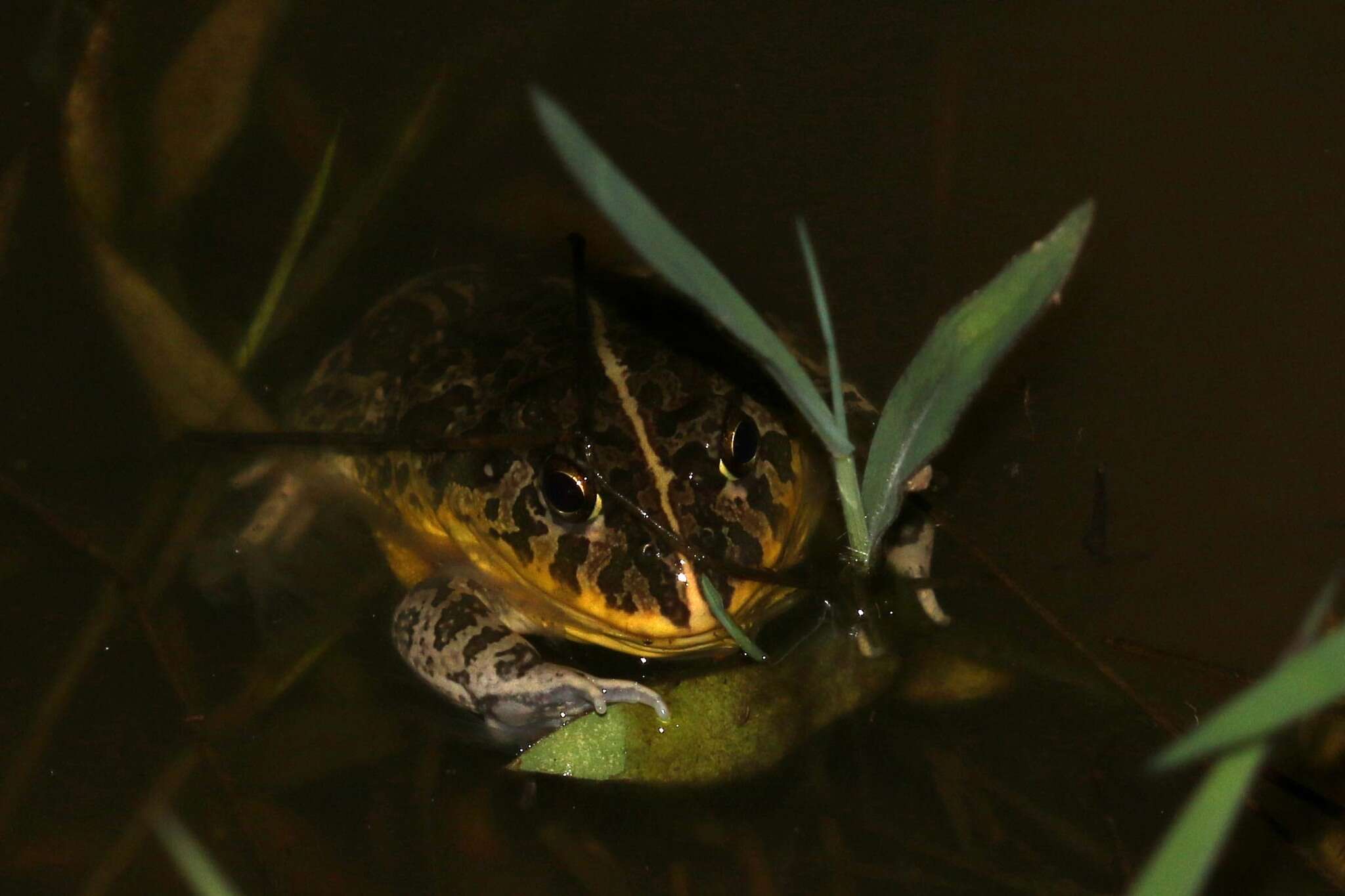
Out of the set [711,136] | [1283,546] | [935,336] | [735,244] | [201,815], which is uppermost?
[935,336]

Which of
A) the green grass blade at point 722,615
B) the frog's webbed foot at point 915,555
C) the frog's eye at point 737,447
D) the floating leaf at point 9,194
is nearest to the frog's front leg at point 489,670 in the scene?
the green grass blade at point 722,615

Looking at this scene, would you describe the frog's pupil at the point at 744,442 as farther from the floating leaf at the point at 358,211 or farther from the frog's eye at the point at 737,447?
the floating leaf at the point at 358,211

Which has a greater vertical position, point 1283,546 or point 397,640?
point 1283,546

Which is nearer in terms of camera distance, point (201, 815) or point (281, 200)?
point (201, 815)

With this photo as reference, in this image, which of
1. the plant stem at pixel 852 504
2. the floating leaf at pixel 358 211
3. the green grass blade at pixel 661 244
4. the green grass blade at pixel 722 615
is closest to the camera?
the green grass blade at pixel 661 244

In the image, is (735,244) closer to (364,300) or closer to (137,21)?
(364,300)

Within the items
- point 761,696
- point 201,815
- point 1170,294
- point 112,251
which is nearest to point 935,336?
point 761,696
